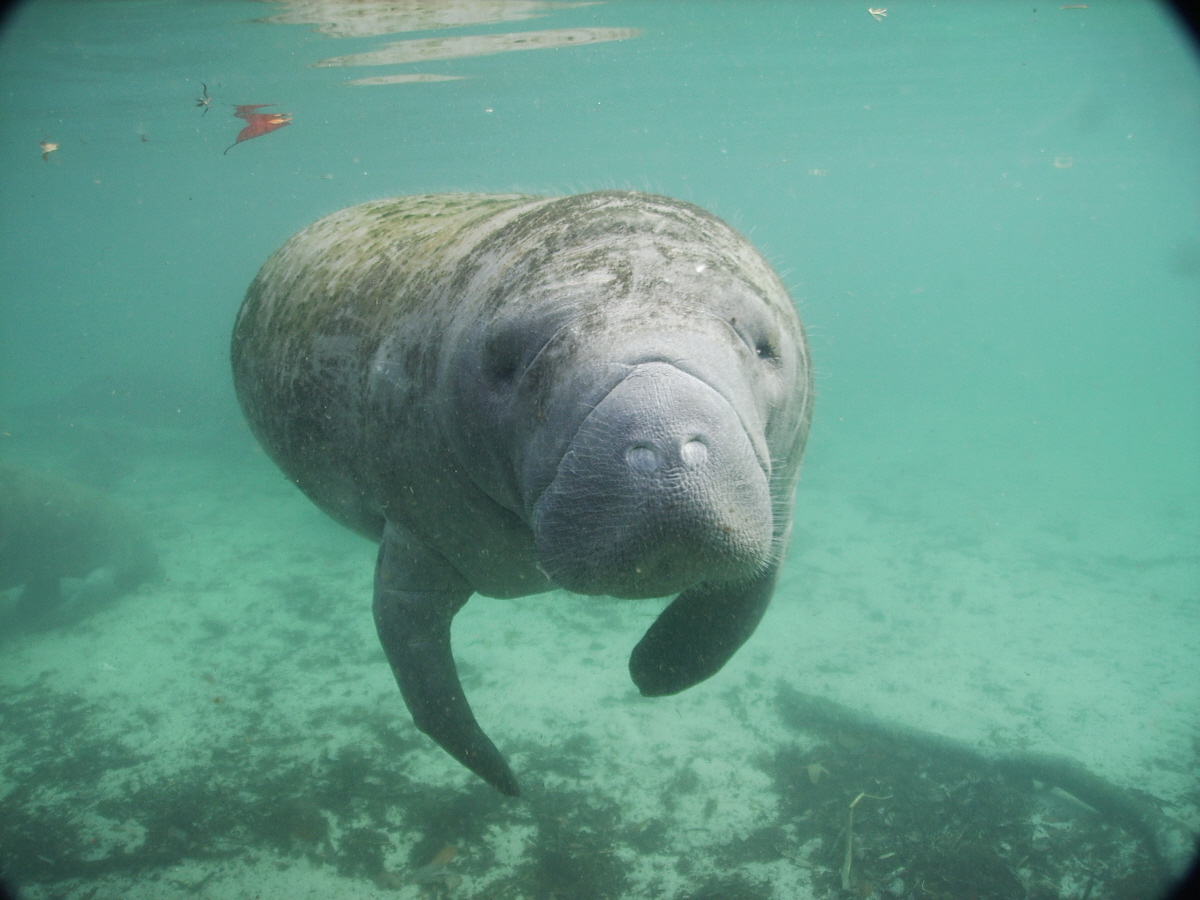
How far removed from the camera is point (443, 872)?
14.9ft

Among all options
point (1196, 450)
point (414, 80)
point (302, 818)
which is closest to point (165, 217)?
point (414, 80)

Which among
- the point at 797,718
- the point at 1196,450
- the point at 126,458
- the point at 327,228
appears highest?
the point at 327,228

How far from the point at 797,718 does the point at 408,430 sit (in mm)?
5951

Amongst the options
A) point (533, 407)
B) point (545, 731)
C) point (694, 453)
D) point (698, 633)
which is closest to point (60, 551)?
point (545, 731)

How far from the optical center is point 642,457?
1458 millimetres

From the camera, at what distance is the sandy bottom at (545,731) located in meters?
4.71

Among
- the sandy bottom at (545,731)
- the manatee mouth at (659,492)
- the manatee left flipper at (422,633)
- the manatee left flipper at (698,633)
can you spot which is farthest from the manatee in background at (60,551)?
the manatee mouth at (659,492)

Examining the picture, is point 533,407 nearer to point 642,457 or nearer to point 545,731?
point 642,457

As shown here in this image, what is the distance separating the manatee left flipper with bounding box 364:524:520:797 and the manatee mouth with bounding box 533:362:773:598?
1434 millimetres

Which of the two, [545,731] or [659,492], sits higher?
[659,492]

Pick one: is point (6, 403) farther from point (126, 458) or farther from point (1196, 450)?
point (1196, 450)

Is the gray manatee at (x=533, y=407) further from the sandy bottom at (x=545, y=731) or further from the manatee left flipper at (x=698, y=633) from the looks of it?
the sandy bottom at (x=545, y=731)

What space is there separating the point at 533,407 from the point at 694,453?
51 cm

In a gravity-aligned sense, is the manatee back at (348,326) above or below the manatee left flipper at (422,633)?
above
